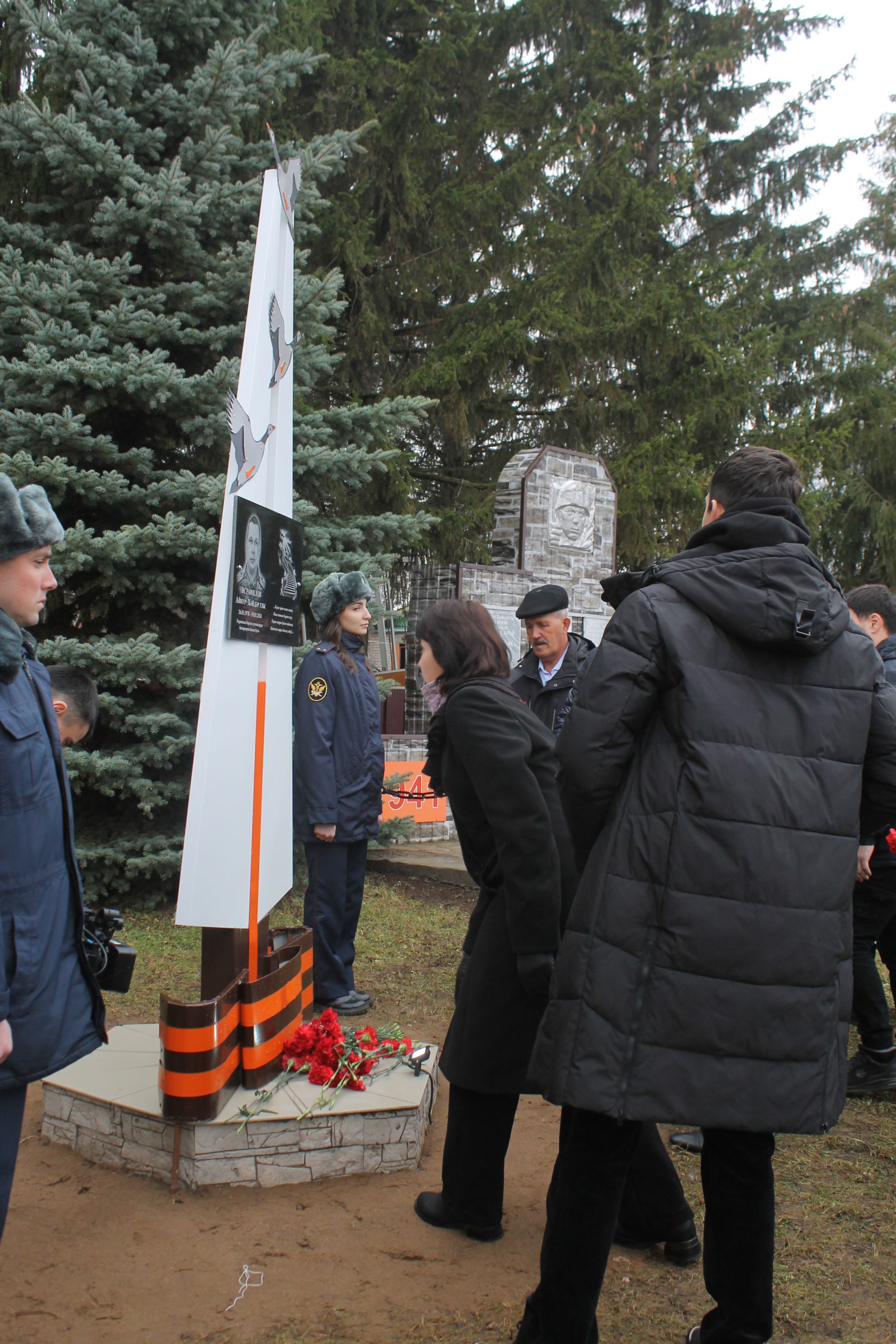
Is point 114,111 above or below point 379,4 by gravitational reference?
below

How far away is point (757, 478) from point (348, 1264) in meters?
2.35

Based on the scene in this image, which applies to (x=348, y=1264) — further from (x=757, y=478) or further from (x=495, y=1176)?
(x=757, y=478)

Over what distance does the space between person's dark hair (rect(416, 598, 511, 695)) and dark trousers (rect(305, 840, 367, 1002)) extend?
2.06 m

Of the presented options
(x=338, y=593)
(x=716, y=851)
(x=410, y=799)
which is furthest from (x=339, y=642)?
(x=410, y=799)

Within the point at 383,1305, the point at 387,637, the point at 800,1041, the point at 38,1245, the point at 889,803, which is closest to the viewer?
the point at 800,1041

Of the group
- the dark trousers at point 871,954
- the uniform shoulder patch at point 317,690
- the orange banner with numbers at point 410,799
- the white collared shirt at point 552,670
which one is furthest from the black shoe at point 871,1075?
the orange banner with numbers at point 410,799

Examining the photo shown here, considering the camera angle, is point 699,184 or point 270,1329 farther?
point 699,184

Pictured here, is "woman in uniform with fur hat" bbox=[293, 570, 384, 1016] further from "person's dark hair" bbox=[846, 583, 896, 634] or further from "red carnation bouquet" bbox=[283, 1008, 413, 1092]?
"person's dark hair" bbox=[846, 583, 896, 634]

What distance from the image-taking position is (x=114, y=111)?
6.50 m

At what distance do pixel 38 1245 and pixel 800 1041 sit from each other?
2.24 metres

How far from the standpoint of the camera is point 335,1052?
3441 mm

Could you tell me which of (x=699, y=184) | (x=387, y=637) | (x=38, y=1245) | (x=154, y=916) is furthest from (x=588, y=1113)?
(x=387, y=637)

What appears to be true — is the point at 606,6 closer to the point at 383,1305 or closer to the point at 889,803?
the point at 889,803

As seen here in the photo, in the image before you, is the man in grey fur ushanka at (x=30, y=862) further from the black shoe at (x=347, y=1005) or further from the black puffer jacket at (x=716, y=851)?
the black shoe at (x=347, y=1005)
